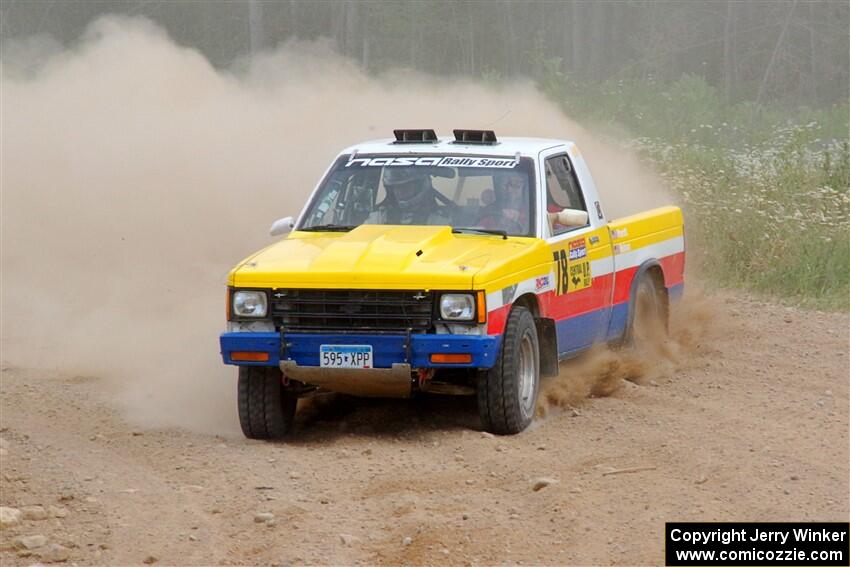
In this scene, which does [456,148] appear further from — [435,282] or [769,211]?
[769,211]

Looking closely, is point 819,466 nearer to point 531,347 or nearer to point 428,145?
point 531,347

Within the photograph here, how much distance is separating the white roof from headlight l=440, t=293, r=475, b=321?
1817 mm

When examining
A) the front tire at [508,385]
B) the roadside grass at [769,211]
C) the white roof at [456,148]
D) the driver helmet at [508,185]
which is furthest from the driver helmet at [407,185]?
the roadside grass at [769,211]

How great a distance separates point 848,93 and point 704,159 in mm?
18716

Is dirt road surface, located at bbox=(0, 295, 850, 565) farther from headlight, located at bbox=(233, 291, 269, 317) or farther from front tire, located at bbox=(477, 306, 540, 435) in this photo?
headlight, located at bbox=(233, 291, 269, 317)

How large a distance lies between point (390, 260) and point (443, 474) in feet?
4.38

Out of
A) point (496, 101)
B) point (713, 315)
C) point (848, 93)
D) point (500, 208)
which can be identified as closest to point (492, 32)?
point (848, 93)

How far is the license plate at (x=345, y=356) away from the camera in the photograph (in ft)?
27.9

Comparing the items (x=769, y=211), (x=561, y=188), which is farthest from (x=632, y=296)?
(x=769, y=211)

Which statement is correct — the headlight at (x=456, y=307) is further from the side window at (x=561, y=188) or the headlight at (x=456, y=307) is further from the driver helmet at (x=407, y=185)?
the side window at (x=561, y=188)

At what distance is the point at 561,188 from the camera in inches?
406

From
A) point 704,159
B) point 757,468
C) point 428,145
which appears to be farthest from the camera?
point 704,159

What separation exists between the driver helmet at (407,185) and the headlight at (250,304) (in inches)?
56.3

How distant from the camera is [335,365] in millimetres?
8555
